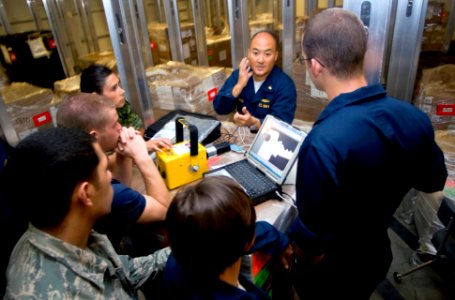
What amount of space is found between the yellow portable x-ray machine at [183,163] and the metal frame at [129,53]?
3.79ft

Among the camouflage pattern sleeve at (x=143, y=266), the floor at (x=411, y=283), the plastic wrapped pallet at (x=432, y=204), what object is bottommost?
the floor at (x=411, y=283)

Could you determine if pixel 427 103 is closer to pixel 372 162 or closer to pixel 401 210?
pixel 401 210

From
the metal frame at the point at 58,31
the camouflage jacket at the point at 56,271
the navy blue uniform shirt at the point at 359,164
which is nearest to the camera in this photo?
the camouflage jacket at the point at 56,271

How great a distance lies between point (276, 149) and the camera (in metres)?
1.50

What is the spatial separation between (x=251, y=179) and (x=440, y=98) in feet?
5.36

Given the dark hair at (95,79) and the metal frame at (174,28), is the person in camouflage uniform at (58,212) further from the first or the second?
the metal frame at (174,28)

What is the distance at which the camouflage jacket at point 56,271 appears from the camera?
0.78 meters

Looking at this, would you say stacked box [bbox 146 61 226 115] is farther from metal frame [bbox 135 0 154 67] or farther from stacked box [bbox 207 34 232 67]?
stacked box [bbox 207 34 232 67]

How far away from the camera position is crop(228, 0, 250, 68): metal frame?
258 cm

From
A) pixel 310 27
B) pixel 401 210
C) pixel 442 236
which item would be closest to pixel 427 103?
pixel 401 210

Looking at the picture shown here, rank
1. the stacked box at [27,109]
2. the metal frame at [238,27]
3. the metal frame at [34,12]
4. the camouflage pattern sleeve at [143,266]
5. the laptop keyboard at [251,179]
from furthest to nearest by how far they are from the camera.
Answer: the metal frame at [34,12] → the metal frame at [238,27] → the stacked box at [27,109] → the laptop keyboard at [251,179] → the camouflage pattern sleeve at [143,266]

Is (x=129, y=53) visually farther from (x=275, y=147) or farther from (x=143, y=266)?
(x=143, y=266)

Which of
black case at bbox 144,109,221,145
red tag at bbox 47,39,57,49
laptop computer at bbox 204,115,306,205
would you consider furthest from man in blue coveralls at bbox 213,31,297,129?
red tag at bbox 47,39,57,49


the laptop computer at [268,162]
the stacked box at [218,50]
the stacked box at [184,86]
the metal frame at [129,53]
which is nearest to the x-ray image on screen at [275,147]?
the laptop computer at [268,162]
